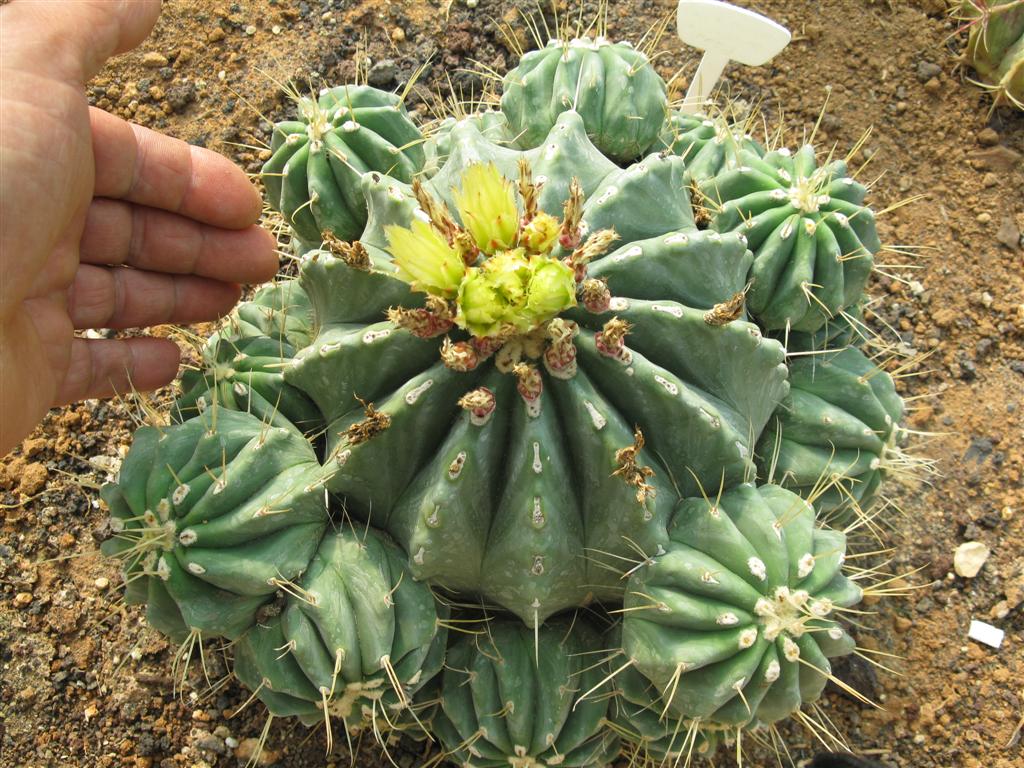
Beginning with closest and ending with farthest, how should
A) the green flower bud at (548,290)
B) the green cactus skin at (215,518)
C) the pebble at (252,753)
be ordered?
1. the green flower bud at (548,290)
2. the green cactus skin at (215,518)
3. the pebble at (252,753)

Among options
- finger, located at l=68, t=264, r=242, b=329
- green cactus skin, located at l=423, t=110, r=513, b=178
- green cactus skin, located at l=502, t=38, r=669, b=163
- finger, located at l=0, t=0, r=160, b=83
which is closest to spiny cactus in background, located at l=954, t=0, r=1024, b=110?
green cactus skin, located at l=502, t=38, r=669, b=163

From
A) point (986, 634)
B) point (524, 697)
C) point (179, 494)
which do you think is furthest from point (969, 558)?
point (179, 494)

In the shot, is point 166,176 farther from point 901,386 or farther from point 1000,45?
point 1000,45

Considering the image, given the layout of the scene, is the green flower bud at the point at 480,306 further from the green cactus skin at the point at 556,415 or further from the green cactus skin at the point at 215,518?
the green cactus skin at the point at 215,518

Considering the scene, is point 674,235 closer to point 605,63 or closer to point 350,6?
point 605,63

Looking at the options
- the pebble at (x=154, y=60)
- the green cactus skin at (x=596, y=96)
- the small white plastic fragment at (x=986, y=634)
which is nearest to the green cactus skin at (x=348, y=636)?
the green cactus skin at (x=596, y=96)
